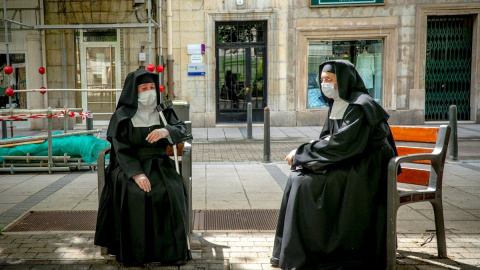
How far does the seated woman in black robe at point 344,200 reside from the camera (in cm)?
347

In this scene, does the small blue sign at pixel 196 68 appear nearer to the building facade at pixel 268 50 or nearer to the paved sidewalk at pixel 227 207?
the building facade at pixel 268 50

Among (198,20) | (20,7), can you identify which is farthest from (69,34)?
(198,20)

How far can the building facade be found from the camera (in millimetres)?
15719

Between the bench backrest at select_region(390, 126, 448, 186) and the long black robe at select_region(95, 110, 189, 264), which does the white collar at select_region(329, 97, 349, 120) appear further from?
the long black robe at select_region(95, 110, 189, 264)

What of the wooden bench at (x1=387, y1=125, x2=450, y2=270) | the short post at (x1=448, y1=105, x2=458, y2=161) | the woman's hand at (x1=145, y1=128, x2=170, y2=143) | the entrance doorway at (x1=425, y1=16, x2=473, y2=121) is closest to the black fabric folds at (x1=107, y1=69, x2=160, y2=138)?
the woman's hand at (x1=145, y1=128, x2=170, y2=143)

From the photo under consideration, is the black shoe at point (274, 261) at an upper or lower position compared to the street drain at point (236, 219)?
upper

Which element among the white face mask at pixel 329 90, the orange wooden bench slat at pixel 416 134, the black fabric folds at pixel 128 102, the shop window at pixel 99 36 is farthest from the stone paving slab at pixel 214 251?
the shop window at pixel 99 36

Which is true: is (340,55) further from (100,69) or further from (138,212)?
(138,212)

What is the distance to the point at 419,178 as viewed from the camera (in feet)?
13.5

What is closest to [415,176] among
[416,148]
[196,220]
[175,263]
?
[416,148]

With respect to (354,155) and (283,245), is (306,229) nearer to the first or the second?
(283,245)

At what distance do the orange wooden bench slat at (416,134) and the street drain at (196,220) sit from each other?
4.88 feet

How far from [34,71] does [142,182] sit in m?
13.6

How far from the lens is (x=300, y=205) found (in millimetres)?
3523
